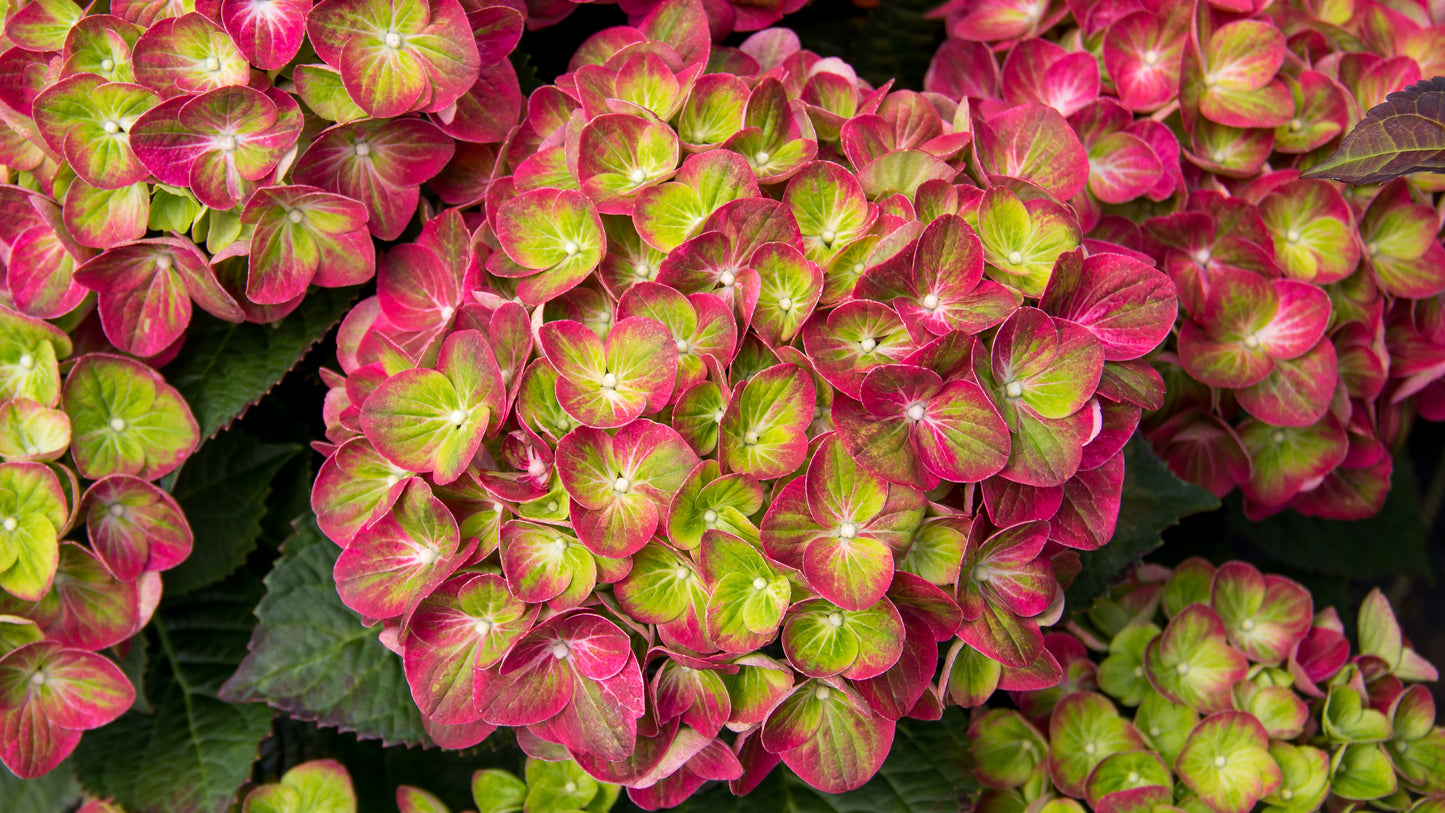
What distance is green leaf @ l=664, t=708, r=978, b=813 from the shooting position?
855 mm

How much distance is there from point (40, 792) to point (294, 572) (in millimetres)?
458

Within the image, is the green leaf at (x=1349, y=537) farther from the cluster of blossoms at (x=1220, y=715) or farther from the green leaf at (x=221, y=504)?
the green leaf at (x=221, y=504)

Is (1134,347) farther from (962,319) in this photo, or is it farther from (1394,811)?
(1394,811)

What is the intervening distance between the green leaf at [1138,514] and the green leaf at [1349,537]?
393 mm

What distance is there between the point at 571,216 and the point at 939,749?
554mm

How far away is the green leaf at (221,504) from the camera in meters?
0.95

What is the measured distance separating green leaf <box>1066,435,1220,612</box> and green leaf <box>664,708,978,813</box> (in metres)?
0.16

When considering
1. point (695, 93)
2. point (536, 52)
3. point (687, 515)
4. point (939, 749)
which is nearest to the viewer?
point (687, 515)

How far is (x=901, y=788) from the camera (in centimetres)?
87

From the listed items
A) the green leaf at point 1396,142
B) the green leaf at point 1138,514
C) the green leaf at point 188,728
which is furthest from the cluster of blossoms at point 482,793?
the green leaf at point 1396,142

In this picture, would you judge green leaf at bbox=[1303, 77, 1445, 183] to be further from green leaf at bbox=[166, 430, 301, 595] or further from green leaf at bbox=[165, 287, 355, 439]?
green leaf at bbox=[166, 430, 301, 595]

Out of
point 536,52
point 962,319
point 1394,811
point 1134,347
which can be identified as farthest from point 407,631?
point 1394,811

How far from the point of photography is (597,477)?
649 millimetres

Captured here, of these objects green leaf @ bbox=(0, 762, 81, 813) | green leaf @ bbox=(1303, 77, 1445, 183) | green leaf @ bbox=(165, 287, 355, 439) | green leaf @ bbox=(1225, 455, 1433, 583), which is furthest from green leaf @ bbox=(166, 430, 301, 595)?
green leaf @ bbox=(1225, 455, 1433, 583)
